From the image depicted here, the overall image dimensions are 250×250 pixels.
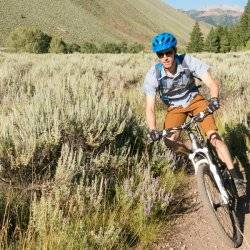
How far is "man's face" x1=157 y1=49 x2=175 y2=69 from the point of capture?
520cm

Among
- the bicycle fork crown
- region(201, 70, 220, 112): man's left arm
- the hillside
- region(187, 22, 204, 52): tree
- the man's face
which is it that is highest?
the hillside

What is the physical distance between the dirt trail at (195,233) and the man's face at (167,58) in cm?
174

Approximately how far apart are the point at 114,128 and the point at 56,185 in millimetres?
1622

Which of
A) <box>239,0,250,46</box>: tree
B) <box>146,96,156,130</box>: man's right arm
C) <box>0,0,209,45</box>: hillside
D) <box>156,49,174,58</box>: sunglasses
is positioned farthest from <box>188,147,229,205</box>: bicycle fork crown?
<box>0,0,209,45</box>: hillside

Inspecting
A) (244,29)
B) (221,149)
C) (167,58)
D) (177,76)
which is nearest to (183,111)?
(177,76)

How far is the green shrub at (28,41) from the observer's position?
7719 centimetres

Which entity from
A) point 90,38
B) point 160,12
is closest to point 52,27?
point 90,38

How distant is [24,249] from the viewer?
3.87 metres

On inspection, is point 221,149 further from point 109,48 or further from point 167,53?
point 109,48

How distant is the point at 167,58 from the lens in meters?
5.24

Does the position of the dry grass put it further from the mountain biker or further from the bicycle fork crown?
the mountain biker

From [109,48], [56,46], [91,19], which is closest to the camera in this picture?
[56,46]

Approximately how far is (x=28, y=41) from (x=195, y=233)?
76814 mm

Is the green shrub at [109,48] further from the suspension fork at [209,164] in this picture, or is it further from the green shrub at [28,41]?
the suspension fork at [209,164]
